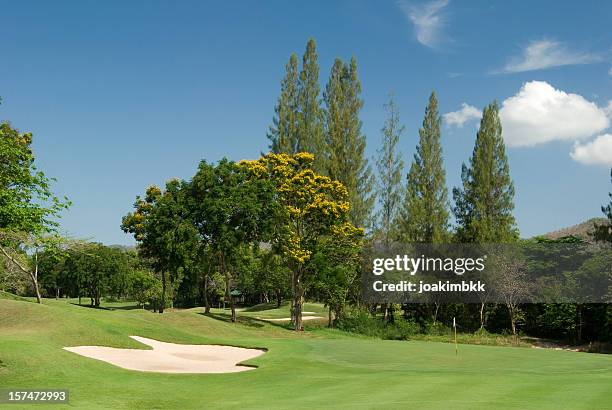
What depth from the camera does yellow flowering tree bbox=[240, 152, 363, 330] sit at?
53.9m

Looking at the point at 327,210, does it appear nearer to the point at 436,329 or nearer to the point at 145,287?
the point at 436,329

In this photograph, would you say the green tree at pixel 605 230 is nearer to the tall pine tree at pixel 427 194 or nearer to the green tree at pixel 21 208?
the tall pine tree at pixel 427 194

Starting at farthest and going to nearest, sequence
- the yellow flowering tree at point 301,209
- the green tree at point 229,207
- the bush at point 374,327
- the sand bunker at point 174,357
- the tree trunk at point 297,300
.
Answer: the tree trunk at point 297,300 < the bush at point 374,327 < the yellow flowering tree at point 301,209 < the green tree at point 229,207 < the sand bunker at point 174,357

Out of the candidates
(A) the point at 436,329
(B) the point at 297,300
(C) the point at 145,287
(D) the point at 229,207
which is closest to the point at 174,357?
(D) the point at 229,207

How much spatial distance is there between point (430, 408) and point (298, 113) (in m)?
52.8

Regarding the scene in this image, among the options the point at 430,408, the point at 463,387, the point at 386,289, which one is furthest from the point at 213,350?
the point at 386,289

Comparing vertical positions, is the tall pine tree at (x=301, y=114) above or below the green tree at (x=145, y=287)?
above

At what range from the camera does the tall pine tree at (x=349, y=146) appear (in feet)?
208

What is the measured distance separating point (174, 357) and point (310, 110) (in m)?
39.0

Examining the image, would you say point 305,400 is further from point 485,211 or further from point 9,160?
point 485,211

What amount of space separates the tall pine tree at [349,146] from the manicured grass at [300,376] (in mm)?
26816

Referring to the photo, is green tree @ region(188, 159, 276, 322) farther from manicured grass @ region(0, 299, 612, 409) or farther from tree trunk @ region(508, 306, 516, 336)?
tree trunk @ region(508, 306, 516, 336)

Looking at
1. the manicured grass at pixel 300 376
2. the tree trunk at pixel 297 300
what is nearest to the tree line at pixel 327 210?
the tree trunk at pixel 297 300

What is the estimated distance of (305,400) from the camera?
1656cm
